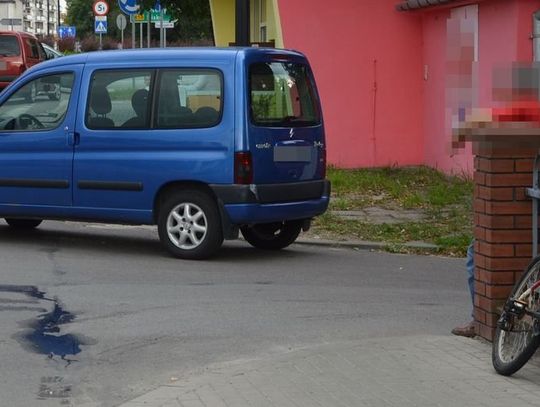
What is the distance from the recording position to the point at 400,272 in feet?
34.1

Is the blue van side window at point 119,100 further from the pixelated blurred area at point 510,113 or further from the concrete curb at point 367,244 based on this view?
the pixelated blurred area at point 510,113

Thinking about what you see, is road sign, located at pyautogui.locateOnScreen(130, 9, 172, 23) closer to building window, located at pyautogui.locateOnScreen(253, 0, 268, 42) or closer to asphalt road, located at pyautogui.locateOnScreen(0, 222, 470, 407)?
building window, located at pyautogui.locateOnScreen(253, 0, 268, 42)

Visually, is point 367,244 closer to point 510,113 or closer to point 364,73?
point 510,113

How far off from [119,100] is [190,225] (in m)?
1.42

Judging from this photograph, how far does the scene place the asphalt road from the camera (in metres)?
6.71

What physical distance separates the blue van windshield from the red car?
18.3 meters

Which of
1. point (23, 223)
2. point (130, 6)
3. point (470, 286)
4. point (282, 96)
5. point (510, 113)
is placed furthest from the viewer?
point (130, 6)

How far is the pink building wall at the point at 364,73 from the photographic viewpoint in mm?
17703

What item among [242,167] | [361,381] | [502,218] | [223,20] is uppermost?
[223,20]

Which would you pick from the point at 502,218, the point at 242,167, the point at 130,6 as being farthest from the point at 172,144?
the point at 130,6

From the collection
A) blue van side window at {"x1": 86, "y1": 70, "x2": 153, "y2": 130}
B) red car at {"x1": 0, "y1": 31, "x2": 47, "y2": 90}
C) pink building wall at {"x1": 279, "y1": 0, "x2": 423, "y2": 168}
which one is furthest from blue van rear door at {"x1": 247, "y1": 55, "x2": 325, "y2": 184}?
red car at {"x1": 0, "y1": 31, "x2": 47, "y2": 90}

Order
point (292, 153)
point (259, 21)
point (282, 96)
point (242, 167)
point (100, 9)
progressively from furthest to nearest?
1. point (100, 9)
2. point (259, 21)
3. point (282, 96)
4. point (292, 153)
5. point (242, 167)

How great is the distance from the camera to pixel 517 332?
6.09m

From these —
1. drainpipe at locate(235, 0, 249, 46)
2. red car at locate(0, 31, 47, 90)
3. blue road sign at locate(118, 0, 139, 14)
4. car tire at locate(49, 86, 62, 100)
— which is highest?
blue road sign at locate(118, 0, 139, 14)
